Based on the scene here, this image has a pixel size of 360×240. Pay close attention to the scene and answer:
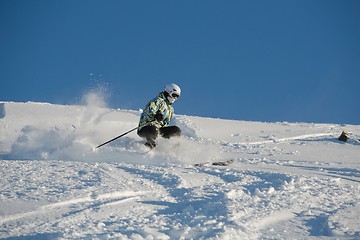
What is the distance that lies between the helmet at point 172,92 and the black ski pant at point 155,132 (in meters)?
0.70

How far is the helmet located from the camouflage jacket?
0.09 metres

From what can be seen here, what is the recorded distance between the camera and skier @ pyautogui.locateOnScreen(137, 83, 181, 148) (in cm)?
847

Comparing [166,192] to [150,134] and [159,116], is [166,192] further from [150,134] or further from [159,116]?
[159,116]

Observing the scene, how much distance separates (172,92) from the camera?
895 centimetres

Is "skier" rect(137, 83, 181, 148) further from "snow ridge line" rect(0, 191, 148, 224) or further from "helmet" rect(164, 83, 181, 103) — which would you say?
"snow ridge line" rect(0, 191, 148, 224)

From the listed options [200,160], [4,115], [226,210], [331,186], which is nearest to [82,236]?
Answer: [226,210]

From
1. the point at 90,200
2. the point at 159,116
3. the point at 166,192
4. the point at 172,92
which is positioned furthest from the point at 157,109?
the point at 90,200

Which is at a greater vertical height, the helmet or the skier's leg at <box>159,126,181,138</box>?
the helmet

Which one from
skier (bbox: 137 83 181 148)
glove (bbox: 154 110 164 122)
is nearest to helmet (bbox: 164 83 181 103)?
skier (bbox: 137 83 181 148)

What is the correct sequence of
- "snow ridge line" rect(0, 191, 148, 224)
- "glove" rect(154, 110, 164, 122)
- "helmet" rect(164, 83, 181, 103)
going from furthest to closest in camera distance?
1. "helmet" rect(164, 83, 181, 103)
2. "glove" rect(154, 110, 164, 122)
3. "snow ridge line" rect(0, 191, 148, 224)

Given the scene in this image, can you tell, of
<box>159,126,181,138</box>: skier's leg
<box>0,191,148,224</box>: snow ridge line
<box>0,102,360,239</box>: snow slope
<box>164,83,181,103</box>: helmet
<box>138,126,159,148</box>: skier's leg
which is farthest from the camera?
<box>164,83,181,103</box>: helmet

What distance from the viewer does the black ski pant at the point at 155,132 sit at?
842 centimetres

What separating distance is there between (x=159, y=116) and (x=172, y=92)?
60cm

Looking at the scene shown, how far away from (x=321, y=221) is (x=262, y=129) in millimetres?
11456
